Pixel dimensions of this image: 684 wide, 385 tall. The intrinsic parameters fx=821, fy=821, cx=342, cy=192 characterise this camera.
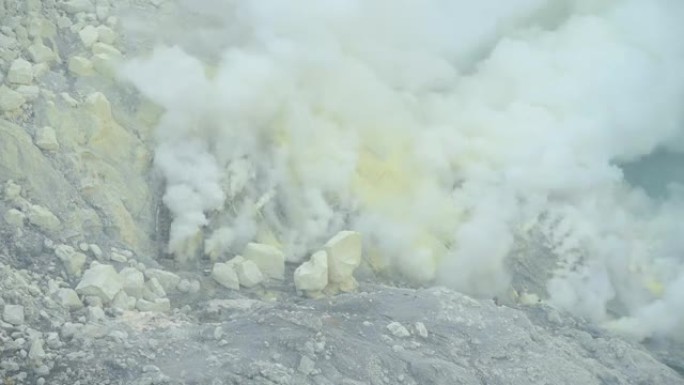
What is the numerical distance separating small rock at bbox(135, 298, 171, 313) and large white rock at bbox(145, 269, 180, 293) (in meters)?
0.32

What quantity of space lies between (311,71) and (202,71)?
1725mm

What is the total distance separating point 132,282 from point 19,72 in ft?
8.80

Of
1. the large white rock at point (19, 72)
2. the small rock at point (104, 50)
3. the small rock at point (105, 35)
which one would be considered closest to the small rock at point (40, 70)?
the large white rock at point (19, 72)

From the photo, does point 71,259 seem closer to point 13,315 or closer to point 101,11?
point 13,315

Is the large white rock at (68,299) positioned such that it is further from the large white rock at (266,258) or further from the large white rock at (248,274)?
the large white rock at (266,258)

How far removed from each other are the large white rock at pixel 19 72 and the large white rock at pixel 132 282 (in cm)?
244

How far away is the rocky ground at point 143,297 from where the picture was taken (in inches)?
282

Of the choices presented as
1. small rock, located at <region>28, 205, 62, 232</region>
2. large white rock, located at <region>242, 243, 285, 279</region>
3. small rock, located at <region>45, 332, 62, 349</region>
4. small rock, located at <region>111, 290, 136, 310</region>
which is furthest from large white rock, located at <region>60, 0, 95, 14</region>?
small rock, located at <region>45, 332, 62, 349</region>

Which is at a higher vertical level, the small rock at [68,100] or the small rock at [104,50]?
the small rock at [104,50]

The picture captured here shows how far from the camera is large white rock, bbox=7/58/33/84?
8750 millimetres

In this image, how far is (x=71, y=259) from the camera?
7867mm

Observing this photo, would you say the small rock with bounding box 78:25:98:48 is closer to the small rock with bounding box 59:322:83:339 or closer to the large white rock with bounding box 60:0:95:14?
the large white rock with bounding box 60:0:95:14

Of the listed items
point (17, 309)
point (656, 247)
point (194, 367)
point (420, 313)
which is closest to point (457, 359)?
point (420, 313)

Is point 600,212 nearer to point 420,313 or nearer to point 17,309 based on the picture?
point 420,313
